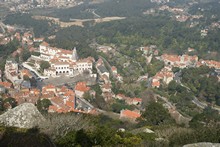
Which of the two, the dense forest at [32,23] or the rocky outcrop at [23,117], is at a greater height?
the rocky outcrop at [23,117]

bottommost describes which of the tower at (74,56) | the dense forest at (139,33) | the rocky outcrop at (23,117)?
the dense forest at (139,33)

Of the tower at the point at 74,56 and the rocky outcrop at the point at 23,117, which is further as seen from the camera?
the tower at the point at 74,56

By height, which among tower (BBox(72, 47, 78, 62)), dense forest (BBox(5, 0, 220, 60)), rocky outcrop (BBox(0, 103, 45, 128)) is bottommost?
dense forest (BBox(5, 0, 220, 60))

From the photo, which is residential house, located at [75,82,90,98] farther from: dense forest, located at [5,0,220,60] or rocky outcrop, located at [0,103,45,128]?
rocky outcrop, located at [0,103,45,128]

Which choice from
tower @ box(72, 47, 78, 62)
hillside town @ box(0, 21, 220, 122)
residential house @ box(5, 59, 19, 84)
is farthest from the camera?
tower @ box(72, 47, 78, 62)

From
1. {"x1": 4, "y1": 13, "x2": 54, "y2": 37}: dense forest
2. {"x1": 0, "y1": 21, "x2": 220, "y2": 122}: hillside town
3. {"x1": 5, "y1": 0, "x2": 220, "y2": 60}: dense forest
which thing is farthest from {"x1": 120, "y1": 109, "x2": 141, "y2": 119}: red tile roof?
{"x1": 4, "y1": 13, "x2": 54, "y2": 37}: dense forest

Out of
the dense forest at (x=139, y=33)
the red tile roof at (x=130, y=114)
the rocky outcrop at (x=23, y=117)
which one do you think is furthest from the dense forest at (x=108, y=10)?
the rocky outcrop at (x=23, y=117)

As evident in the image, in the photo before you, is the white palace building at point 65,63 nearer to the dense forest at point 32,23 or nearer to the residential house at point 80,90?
the residential house at point 80,90
